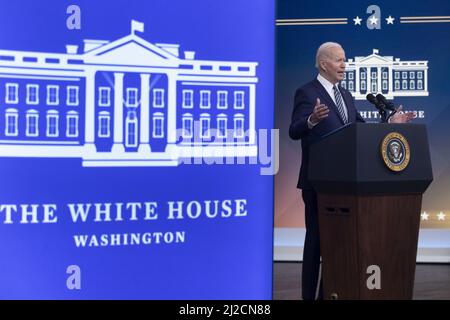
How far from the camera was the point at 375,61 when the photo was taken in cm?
515

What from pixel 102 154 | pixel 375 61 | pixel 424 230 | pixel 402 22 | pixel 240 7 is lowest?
pixel 424 230

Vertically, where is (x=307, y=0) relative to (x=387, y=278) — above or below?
A: above

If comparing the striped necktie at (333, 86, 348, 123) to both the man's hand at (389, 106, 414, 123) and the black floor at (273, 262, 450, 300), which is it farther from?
the black floor at (273, 262, 450, 300)

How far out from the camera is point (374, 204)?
2191 millimetres

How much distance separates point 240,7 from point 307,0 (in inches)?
141

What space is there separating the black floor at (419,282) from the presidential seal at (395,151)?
1.59 meters

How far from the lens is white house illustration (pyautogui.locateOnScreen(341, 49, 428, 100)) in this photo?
5.13 m

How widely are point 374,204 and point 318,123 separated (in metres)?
0.64

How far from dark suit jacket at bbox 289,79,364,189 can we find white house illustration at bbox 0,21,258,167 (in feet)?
2.99

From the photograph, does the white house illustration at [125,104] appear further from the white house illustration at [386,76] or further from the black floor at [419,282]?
the white house illustration at [386,76]

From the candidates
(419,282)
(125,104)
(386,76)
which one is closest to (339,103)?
(125,104)

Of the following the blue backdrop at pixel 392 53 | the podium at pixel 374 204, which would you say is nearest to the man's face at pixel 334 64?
the podium at pixel 374 204
